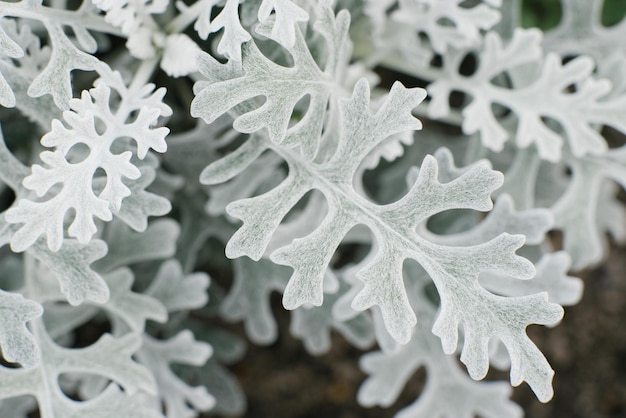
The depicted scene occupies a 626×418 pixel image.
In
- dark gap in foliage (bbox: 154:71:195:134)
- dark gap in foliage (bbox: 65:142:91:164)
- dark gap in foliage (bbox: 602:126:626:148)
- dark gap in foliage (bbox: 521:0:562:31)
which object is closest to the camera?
dark gap in foliage (bbox: 65:142:91:164)

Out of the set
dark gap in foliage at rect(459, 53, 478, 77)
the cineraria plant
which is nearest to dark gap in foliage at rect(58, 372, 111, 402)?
the cineraria plant

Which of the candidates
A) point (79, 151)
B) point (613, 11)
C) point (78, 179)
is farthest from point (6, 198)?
point (613, 11)

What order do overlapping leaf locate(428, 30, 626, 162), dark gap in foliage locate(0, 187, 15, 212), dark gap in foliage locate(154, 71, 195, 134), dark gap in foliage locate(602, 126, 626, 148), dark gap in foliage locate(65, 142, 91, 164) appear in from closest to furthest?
dark gap in foliage locate(65, 142, 91, 164) → overlapping leaf locate(428, 30, 626, 162) → dark gap in foliage locate(154, 71, 195, 134) → dark gap in foliage locate(0, 187, 15, 212) → dark gap in foliage locate(602, 126, 626, 148)

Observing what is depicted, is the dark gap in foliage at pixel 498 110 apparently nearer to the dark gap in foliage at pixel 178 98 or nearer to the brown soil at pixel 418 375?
the brown soil at pixel 418 375

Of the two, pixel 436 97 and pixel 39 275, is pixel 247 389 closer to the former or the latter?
pixel 39 275

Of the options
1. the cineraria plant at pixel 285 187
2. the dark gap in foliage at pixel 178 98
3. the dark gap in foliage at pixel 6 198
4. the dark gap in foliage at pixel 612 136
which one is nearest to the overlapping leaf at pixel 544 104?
the cineraria plant at pixel 285 187

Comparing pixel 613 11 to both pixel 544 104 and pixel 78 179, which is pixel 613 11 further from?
pixel 78 179

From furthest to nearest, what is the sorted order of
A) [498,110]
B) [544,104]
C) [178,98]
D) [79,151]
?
[498,110], [178,98], [544,104], [79,151]

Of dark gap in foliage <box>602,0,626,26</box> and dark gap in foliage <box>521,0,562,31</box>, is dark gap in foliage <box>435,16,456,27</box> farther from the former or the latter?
dark gap in foliage <box>602,0,626,26</box>
